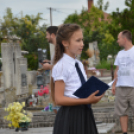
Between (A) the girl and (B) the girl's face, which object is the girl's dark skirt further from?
(B) the girl's face

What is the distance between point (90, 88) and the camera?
249 cm

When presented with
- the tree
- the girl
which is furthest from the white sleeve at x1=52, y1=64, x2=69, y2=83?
the tree

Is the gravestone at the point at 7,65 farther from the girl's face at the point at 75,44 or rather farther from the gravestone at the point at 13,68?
the girl's face at the point at 75,44

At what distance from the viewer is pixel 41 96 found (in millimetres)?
8148

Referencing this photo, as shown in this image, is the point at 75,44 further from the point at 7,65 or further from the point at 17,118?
the point at 7,65

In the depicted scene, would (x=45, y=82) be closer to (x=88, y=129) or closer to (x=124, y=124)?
(x=124, y=124)

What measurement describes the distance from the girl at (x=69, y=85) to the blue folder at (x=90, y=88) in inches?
1.5

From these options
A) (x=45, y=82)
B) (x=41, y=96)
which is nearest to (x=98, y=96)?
(x=41, y=96)

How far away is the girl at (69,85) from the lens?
98.7 inches

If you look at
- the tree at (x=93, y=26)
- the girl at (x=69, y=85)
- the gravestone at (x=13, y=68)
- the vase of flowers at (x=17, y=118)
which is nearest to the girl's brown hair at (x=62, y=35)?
the girl at (x=69, y=85)

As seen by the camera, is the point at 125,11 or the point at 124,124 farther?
the point at 125,11

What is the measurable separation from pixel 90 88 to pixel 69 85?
0.18m

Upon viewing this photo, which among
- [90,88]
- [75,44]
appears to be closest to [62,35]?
[75,44]

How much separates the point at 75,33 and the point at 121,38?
2661mm
